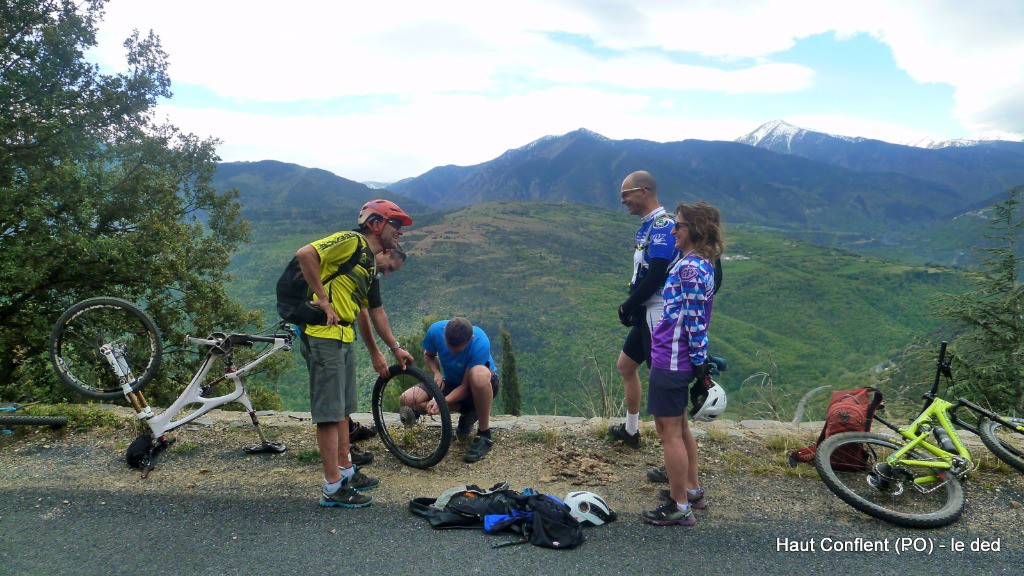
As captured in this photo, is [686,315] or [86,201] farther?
[86,201]

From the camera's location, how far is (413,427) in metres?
4.66

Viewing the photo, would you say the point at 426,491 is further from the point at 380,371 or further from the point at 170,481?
the point at 170,481

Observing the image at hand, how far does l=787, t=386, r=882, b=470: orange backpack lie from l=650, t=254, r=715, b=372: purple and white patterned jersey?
152 centimetres

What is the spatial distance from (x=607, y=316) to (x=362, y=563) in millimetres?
100359

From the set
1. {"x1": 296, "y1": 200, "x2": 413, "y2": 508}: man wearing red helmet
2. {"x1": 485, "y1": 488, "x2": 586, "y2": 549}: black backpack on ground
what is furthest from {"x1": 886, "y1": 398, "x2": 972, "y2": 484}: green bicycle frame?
{"x1": 296, "y1": 200, "x2": 413, "y2": 508}: man wearing red helmet

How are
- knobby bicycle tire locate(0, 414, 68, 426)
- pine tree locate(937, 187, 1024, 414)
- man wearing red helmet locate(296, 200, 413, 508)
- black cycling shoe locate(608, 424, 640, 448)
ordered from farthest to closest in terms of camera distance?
pine tree locate(937, 187, 1024, 414)
knobby bicycle tire locate(0, 414, 68, 426)
black cycling shoe locate(608, 424, 640, 448)
man wearing red helmet locate(296, 200, 413, 508)

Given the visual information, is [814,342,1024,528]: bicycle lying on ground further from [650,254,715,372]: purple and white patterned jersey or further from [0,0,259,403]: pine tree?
[0,0,259,403]: pine tree

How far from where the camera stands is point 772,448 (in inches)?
174

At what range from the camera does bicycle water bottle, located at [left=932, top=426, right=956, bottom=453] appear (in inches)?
139

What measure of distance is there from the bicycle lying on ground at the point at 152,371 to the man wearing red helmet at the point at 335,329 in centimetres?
73

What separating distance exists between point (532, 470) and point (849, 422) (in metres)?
2.36

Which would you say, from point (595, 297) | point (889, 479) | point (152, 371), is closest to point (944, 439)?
point (889, 479)

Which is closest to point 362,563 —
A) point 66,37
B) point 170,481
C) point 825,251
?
point 170,481

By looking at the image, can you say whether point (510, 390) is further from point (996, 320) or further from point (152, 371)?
point (152, 371)
